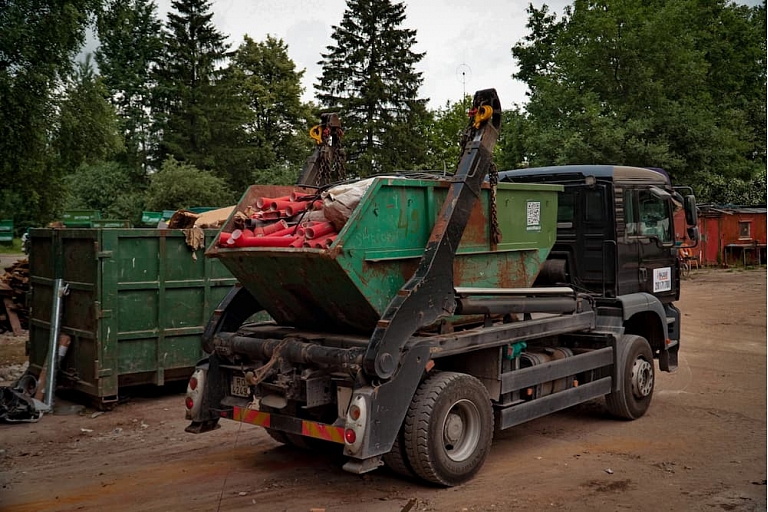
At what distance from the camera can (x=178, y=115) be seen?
48000mm

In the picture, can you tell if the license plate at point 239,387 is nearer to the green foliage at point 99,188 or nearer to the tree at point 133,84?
the green foliage at point 99,188

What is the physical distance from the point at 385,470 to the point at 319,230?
7.34 ft

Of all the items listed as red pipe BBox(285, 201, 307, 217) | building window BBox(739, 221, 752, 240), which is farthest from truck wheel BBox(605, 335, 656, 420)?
building window BBox(739, 221, 752, 240)

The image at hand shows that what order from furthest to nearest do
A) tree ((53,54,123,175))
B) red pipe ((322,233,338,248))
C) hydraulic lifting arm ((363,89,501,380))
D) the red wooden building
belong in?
the red wooden building, tree ((53,54,123,175)), red pipe ((322,233,338,248)), hydraulic lifting arm ((363,89,501,380))

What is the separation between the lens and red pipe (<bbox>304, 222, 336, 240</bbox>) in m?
6.00

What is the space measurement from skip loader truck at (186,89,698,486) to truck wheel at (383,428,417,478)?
0.04ft

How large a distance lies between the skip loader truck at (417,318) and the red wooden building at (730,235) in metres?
25.5

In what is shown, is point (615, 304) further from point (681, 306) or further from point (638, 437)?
point (681, 306)

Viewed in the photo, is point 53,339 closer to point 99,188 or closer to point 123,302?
point 123,302

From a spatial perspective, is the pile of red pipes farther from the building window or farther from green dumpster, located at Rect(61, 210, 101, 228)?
the building window

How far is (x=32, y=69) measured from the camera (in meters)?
20.3

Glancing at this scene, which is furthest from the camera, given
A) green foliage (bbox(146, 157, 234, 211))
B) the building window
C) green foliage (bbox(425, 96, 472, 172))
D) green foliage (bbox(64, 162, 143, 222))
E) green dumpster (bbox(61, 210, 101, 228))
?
green foliage (bbox(425, 96, 472, 172))

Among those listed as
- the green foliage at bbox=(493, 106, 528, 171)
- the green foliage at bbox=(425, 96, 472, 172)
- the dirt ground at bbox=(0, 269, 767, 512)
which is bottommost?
the dirt ground at bbox=(0, 269, 767, 512)

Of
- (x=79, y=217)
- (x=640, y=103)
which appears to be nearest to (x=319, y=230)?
(x=640, y=103)
